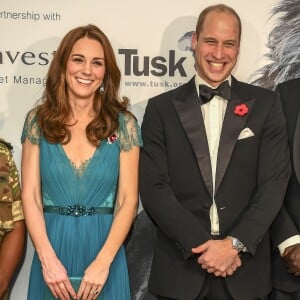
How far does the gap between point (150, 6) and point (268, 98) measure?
99cm

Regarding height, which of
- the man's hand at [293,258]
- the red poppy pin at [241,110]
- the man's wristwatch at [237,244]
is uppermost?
the red poppy pin at [241,110]

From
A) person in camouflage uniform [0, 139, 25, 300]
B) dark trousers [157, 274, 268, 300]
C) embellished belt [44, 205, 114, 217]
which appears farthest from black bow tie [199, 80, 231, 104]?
person in camouflage uniform [0, 139, 25, 300]

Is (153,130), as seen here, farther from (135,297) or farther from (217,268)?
(135,297)

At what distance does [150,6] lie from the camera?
3324 millimetres

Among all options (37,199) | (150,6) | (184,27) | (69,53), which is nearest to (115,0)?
(150,6)

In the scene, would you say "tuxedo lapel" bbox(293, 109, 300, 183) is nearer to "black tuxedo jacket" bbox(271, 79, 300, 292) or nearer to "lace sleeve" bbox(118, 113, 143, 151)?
"black tuxedo jacket" bbox(271, 79, 300, 292)

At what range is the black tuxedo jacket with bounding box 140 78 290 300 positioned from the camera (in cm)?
261

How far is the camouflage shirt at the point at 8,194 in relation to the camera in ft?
9.09

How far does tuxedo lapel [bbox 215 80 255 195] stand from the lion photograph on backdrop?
713 mm

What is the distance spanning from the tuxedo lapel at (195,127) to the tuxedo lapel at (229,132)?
51 mm

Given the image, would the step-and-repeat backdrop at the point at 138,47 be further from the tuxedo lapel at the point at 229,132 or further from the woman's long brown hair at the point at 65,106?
the tuxedo lapel at the point at 229,132

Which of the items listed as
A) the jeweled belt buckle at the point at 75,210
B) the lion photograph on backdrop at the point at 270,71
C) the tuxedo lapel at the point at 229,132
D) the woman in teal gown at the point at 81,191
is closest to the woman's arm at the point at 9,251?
the woman in teal gown at the point at 81,191

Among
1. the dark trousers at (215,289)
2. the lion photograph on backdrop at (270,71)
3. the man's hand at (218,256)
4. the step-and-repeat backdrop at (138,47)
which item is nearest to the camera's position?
the man's hand at (218,256)

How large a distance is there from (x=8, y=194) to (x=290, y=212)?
4.56ft
